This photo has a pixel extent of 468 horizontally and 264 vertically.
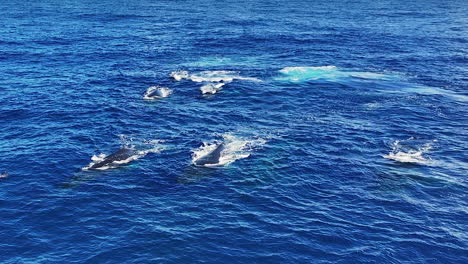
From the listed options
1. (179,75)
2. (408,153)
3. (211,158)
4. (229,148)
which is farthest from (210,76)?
(408,153)

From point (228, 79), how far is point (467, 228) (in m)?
58.8

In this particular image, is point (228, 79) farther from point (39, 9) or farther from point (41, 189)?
point (39, 9)

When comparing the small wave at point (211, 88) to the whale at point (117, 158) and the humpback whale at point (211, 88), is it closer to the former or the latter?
the humpback whale at point (211, 88)

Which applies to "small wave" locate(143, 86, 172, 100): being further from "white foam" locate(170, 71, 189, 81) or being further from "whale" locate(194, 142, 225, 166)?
"whale" locate(194, 142, 225, 166)

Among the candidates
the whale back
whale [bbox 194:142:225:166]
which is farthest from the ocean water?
whale [bbox 194:142:225:166]

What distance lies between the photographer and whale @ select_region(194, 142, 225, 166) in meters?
61.8

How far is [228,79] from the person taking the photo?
9794 cm

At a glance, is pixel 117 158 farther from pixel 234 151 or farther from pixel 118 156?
pixel 234 151

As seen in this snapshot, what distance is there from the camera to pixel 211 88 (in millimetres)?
91625

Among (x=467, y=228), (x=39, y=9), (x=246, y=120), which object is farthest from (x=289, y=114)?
(x=39, y=9)

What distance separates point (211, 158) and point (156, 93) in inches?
1177

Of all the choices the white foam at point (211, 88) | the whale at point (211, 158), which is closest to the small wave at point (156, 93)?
the white foam at point (211, 88)

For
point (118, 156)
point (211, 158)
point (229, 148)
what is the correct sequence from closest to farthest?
1. point (211, 158)
2. point (118, 156)
3. point (229, 148)

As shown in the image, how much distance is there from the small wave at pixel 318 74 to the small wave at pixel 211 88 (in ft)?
45.3
